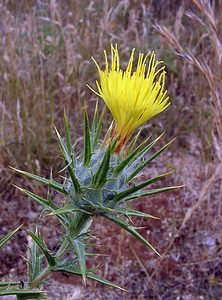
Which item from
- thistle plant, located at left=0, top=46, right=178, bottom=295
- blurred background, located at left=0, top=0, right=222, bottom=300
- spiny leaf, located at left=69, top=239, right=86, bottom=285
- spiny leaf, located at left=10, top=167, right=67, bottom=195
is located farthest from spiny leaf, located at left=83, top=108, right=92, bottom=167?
blurred background, located at left=0, top=0, right=222, bottom=300

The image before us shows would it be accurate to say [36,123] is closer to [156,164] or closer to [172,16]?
[156,164]

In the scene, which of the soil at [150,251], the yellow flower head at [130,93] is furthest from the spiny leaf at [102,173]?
the soil at [150,251]

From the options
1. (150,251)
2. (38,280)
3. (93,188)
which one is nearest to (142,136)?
(150,251)

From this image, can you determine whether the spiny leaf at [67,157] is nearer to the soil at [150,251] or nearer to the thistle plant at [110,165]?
the thistle plant at [110,165]

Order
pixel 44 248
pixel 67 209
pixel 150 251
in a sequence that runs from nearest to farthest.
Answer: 1. pixel 67 209
2. pixel 44 248
3. pixel 150 251

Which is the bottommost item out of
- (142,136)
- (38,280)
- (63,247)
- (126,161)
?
(142,136)

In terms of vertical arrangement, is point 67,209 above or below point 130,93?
below

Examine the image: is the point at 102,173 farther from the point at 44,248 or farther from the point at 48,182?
the point at 44,248

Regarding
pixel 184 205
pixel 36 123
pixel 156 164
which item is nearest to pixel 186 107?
pixel 156 164
